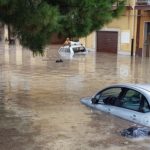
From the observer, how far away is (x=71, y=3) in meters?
10.3

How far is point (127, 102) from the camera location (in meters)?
11.5

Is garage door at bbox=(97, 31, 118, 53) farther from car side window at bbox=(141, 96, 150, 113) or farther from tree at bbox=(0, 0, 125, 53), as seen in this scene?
car side window at bbox=(141, 96, 150, 113)

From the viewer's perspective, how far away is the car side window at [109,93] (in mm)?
12086

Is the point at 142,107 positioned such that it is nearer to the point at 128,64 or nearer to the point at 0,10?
the point at 0,10

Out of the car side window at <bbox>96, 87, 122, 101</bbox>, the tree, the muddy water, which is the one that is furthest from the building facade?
the tree

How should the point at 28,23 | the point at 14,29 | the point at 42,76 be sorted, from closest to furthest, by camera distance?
the point at 28,23 < the point at 14,29 < the point at 42,76

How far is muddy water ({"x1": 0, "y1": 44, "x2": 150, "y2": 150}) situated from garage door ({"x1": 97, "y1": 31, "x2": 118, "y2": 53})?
12256mm

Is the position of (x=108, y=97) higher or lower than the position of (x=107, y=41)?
lower

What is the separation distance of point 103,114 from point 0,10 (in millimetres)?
4523

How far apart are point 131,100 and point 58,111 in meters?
3.11

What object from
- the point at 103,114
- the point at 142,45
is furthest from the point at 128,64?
the point at 103,114

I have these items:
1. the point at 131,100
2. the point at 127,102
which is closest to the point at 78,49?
the point at 127,102

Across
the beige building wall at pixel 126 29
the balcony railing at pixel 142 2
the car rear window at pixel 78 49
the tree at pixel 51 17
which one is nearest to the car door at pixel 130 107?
the tree at pixel 51 17

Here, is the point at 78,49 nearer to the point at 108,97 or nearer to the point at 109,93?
the point at 109,93
